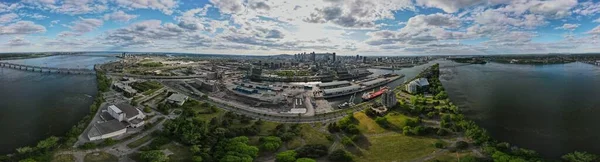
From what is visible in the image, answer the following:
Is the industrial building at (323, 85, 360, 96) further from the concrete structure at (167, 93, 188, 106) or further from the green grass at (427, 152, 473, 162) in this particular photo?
the green grass at (427, 152, 473, 162)

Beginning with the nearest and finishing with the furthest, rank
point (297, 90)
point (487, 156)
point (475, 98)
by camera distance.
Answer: point (487, 156), point (475, 98), point (297, 90)

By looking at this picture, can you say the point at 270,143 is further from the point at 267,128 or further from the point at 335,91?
the point at 335,91

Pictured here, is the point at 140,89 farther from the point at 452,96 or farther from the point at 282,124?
the point at 452,96

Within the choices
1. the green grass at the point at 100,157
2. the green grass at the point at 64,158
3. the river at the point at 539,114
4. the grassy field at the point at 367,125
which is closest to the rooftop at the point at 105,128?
the green grass at the point at 64,158

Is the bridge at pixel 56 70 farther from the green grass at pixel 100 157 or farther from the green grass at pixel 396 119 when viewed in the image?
the green grass at pixel 396 119

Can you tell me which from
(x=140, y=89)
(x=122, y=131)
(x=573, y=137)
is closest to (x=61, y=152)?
(x=122, y=131)

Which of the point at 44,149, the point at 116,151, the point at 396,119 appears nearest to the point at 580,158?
the point at 396,119
